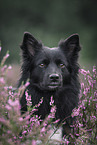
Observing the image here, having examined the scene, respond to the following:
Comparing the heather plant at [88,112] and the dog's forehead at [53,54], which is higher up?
the dog's forehead at [53,54]

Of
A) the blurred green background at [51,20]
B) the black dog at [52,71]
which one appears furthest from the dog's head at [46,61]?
the blurred green background at [51,20]

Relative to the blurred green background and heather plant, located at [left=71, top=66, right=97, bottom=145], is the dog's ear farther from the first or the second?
the blurred green background

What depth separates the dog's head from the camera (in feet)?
13.6

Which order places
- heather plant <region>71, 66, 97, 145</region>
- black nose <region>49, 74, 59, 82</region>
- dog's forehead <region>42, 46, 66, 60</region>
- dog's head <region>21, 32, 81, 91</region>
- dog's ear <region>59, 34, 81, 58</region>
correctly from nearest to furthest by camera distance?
heather plant <region>71, 66, 97, 145</region> → black nose <region>49, 74, 59, 82</region> → dog's head <region>21, 32, 81, 91</region> → dog's forehead <region>42, 46, 66, 60</region> → dog's ear <region>59, 34, 81, 58</region>

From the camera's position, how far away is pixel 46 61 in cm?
423

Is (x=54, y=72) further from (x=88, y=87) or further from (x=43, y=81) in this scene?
(x=88, y=87)

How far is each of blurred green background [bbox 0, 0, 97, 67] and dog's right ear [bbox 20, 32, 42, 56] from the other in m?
20.7

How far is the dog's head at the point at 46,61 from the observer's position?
13.6 feet

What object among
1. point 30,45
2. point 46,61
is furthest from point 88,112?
point 30,45

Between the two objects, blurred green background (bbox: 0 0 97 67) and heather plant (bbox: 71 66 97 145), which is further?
blurred green background (bbox: 0 0 97 67)

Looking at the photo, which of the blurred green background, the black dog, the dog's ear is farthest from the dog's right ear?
the blurred green background

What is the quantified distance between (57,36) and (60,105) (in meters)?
22.4

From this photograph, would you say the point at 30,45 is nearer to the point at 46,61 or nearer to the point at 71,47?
the point at 46,61

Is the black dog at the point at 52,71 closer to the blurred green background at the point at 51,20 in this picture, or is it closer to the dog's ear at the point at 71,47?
the dog's ear at the point at 71,47
